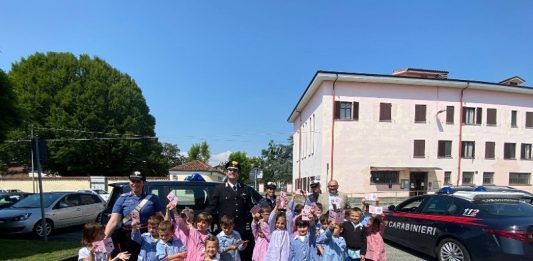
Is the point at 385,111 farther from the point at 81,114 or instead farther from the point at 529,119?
the point at 81,114

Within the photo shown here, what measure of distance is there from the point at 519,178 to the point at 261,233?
3852cm

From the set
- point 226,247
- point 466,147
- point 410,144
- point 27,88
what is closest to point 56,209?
point 226,247

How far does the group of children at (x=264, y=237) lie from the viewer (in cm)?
500

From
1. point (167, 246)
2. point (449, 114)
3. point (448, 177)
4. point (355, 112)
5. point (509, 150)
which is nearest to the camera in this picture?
point (167, 246)

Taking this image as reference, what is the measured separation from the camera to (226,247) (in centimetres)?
521

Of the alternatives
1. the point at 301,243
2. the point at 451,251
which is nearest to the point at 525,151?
the point at 451,251

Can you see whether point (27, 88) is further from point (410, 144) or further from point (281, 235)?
point (281, 235)

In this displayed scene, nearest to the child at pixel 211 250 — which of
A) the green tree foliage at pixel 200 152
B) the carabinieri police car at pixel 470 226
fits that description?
the carabinieri police car at pixel 470 226

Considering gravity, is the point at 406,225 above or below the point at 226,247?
below

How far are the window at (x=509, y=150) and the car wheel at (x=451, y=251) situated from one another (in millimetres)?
33336

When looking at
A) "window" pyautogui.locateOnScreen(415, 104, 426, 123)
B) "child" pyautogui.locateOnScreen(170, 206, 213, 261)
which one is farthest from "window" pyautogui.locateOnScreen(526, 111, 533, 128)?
"child" pyautogui.locateOnScreen(170, 206, 213, 261)

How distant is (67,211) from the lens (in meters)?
14.2

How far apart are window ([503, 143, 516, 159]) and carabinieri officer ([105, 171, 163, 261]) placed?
1514 inches

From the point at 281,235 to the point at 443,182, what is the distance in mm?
32794
